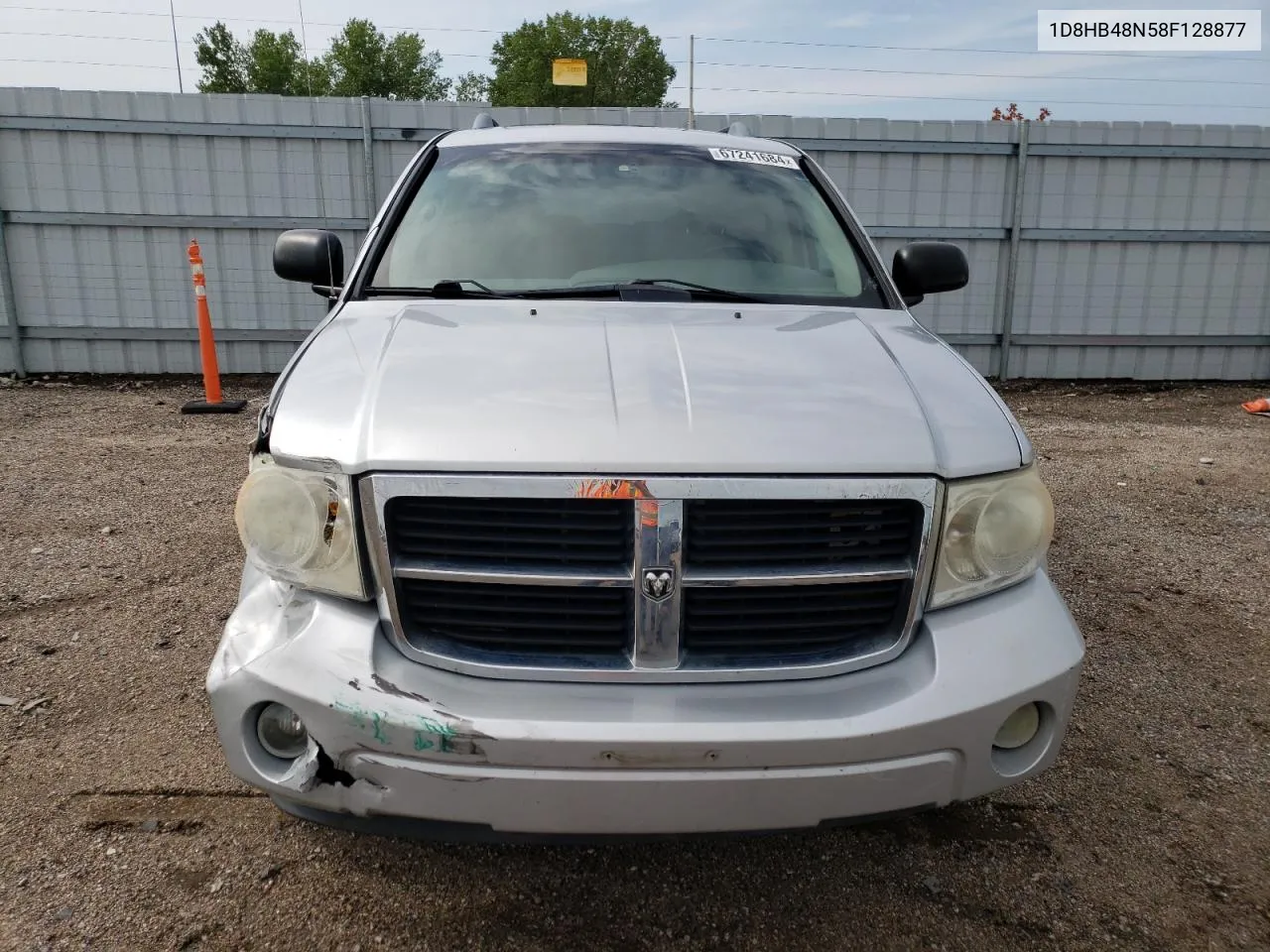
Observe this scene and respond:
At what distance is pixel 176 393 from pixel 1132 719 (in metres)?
8.05

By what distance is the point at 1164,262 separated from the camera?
922cm

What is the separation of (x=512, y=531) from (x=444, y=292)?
1.06 meters

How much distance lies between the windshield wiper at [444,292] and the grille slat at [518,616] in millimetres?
1040

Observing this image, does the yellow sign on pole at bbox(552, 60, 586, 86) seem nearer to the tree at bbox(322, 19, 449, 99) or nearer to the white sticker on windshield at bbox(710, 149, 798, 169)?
the white sticker on windshield at bbox(710, 149, 798, 169)

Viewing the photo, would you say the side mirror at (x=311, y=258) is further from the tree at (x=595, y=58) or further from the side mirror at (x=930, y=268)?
the tree at (x=595, y=58)

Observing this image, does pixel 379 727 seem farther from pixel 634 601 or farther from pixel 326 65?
pixel 326 65

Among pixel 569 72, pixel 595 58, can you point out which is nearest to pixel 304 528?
pixel 569 72

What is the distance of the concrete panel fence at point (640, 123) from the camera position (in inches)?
334

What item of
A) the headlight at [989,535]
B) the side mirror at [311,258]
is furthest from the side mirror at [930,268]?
the side mirror at [311,258]

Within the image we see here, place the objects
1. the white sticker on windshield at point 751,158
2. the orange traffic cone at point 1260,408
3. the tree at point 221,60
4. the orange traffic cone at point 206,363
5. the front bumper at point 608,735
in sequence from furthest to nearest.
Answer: the tree at point 221,60 → the orange traffic cone at point 1260,408 → the orange traffic cone at point 206,363 → the white sticker on windshield at point 751,158 → the front bumper at point 608,735

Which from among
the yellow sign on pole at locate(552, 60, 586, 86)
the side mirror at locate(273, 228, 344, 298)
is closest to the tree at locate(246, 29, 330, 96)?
the yellow sign on pole at locate(552, 60, 586, 86)

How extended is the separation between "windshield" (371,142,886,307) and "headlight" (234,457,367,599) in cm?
96

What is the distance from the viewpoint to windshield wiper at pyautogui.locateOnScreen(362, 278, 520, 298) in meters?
2.49

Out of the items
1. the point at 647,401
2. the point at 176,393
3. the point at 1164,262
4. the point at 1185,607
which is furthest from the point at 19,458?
the point at 1164,262
